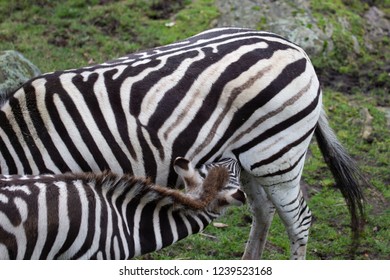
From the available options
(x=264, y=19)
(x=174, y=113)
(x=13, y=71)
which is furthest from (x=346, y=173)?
(x=264, y=19)

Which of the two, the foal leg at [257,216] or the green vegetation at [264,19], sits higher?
the foal leg at [257,216]

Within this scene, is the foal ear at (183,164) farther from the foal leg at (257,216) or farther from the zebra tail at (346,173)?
the zebra tail at (346,173)

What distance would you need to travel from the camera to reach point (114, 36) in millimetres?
10578

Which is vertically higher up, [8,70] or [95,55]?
[8,70]

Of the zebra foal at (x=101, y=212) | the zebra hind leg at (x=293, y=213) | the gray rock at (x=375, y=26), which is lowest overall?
the gray rock at (x=375, y=26)

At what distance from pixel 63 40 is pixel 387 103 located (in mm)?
4796

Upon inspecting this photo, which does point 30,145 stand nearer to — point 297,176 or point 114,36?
point 297,176

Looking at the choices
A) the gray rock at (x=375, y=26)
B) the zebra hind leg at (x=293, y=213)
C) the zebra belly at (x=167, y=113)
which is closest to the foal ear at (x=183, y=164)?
the zebra belly at (x=167, y=113)

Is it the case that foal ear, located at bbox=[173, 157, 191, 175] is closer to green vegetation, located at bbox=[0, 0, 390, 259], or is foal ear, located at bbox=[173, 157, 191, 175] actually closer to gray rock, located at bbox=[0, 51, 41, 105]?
green vegetation, located at bbox=[0, 0, 390, 259]

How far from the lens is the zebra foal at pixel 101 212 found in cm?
415

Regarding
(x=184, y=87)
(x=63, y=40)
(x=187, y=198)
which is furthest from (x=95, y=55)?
(x=187, y=198)

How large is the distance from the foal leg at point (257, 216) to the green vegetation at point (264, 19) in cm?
37

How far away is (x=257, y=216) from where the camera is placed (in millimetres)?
6262

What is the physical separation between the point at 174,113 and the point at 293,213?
1410mm
